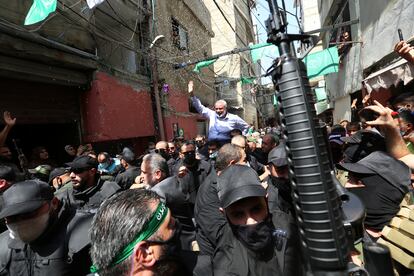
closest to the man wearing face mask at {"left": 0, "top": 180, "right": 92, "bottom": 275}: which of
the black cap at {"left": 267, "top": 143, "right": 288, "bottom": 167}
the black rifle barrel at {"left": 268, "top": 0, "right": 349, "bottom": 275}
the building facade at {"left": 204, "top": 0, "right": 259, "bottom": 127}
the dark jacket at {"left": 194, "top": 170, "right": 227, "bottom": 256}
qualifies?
the dark jacket at {"left": 194, "top": 170, "right": 227, "bottom": 256}

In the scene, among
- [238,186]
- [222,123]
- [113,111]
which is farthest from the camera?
[113,111]

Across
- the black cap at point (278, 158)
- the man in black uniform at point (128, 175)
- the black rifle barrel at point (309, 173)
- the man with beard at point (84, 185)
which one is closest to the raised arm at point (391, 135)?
the black cap at point (278, 158)

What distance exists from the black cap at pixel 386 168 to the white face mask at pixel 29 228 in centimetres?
236

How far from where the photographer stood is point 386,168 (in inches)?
97.2

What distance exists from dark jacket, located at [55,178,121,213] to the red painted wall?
171 inches

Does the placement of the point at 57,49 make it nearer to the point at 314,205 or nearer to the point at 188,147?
the point at 188,147

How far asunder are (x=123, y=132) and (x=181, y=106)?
5207mm

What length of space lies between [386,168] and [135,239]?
210 cm

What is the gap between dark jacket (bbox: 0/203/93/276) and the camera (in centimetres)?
214

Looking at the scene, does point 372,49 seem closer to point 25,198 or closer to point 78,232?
point 78,232

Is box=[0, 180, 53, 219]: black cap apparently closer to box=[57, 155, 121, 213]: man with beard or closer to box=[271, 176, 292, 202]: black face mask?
box=[57, 155, 121, 213]: man with beard

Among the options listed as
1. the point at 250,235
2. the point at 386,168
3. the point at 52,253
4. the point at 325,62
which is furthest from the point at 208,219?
the point at 325,62

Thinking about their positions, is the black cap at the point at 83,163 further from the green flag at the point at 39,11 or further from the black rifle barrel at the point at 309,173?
the black rifle barrel at the point at 309,173

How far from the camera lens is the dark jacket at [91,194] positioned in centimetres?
360
